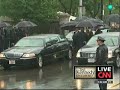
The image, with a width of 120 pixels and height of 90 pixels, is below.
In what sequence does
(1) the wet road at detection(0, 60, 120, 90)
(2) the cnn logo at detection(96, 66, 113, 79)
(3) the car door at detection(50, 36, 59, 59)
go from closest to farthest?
1. (2) the cnn logo at detection(96, 66, 113, 79)
2. (1) the wet road at detection(0, 60, 120, 90)
3. (3) the car door at detection(50, 36, 59, 59)

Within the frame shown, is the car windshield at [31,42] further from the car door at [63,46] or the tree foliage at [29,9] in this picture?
the tree foliage at [29,9]

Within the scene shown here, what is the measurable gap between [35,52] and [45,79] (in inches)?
142

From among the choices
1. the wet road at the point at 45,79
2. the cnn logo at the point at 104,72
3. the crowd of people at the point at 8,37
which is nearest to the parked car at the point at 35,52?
the wet road at the point at 45,79

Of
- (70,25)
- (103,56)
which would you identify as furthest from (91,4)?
(103,56)

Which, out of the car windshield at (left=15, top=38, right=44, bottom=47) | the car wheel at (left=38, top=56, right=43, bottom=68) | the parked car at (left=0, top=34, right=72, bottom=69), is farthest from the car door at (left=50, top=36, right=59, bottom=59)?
the car wheel at (left=38, top=56, right=43, bottom=68)

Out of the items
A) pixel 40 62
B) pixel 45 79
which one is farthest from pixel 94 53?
pixel 45 79

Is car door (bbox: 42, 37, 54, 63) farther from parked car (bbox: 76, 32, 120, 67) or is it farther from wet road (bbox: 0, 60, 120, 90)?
parked car (bbox: 76, 32, 120, 67)

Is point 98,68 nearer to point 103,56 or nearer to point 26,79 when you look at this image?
point 103,56

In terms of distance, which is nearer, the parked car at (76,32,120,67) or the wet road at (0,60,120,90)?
the wet road at (0,60,120,90)

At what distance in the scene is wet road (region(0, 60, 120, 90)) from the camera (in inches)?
553

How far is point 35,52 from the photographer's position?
757 inches

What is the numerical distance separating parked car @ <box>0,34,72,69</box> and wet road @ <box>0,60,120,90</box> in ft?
1.24

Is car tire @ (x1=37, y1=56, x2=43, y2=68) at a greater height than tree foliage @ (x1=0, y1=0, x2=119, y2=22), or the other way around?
tree foliage @ (x1=0, y1=0, x2=119, y2=22)

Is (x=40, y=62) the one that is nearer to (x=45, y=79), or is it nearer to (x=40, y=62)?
(x=40, y=62)
